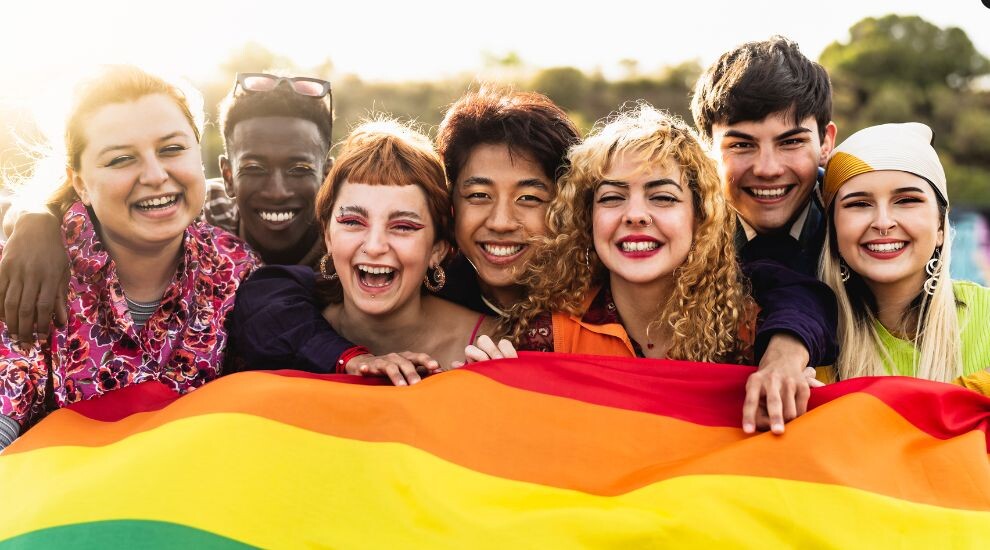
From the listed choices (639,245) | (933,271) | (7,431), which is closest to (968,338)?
(933,271)

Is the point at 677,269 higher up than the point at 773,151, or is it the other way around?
the point at 773,151

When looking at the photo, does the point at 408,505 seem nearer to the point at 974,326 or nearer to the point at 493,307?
the point at 493,307

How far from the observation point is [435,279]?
174 inches

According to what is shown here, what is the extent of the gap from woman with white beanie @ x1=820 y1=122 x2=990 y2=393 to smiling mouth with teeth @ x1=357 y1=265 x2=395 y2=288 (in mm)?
2119

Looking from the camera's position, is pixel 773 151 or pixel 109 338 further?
pixel 773 151

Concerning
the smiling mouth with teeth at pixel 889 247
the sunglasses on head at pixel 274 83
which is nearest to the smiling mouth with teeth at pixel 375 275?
the sunglasses on head at pixel 274 83

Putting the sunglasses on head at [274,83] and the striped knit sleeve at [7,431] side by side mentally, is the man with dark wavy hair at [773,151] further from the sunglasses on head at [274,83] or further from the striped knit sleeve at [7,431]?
the striped knit sleeve at [7,431]

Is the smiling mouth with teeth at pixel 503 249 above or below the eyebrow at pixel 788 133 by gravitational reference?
below

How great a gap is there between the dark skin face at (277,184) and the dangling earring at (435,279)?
4.54ft

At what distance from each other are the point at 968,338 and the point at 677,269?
4.51ft

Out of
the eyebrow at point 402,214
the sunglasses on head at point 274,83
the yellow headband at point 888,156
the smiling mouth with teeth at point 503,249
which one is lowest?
the smiling mouth with teeth at point 503,249

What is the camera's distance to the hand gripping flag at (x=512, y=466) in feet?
9.51

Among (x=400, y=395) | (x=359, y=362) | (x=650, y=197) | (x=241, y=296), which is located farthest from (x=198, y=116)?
(x=650, y=197)

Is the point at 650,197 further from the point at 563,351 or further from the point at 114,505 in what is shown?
the point at 114,505
